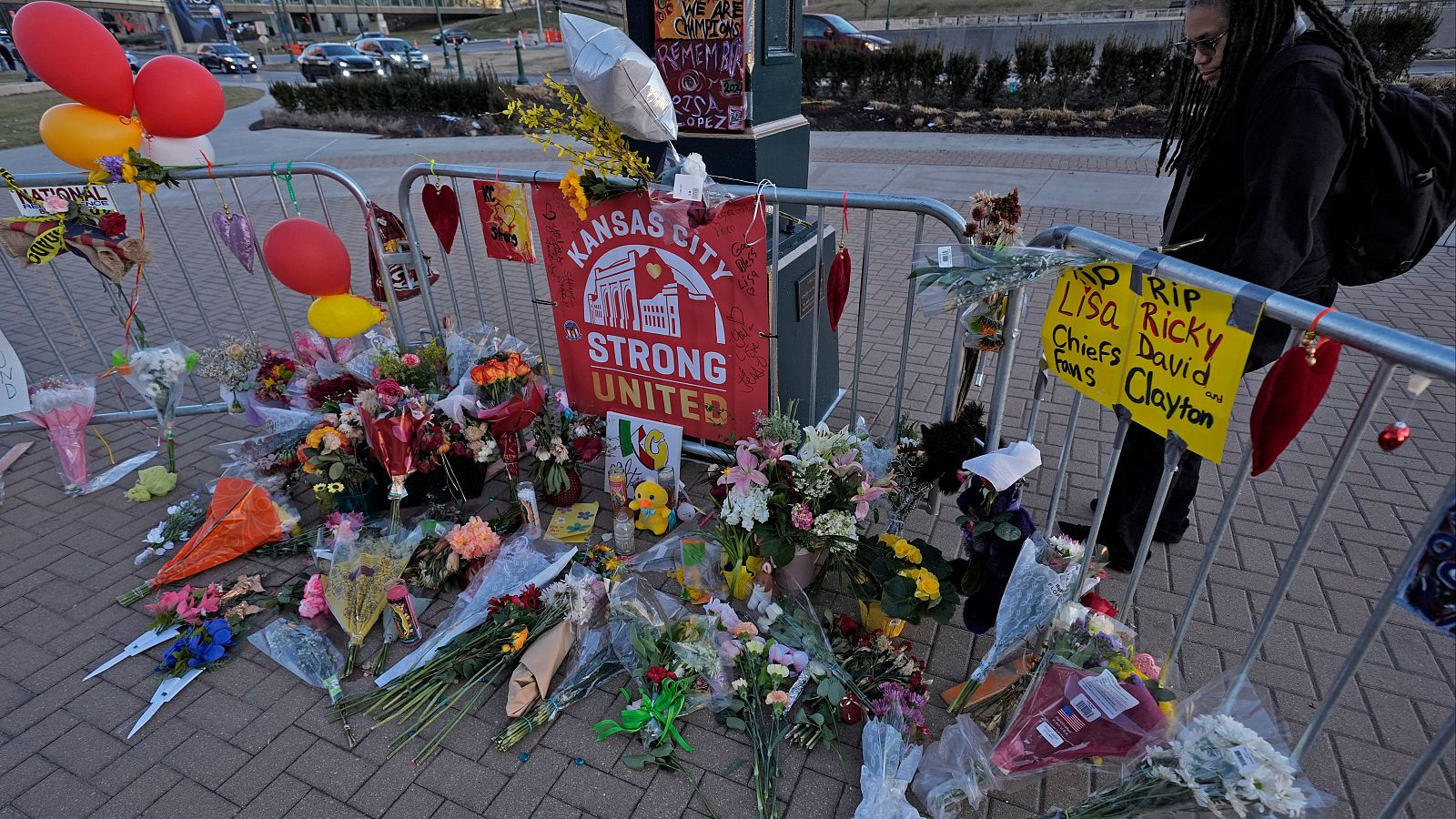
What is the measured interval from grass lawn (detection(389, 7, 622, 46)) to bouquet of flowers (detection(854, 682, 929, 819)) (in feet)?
198

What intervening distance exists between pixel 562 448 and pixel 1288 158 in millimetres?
3103

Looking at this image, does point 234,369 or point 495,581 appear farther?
point 234,369

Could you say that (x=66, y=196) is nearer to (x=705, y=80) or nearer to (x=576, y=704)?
(x=705, y=80)

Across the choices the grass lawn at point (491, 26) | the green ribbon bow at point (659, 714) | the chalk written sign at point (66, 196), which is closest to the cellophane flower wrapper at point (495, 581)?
the green ribbon bow at point (659, 714)

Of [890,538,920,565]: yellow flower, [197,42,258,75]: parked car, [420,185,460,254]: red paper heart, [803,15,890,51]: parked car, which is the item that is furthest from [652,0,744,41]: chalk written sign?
[197,42,258,75]: parked car

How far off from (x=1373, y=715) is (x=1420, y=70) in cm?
2109

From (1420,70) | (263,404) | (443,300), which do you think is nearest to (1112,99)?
(1420,70)

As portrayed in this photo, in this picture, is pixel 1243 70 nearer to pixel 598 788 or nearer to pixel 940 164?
pixel 598 788

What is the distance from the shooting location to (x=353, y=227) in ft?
29.9

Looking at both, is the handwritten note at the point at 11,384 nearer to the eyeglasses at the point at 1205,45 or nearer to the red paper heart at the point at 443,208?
the red paper heart at the point at 443,208

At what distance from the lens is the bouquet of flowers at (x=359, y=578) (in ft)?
9.50

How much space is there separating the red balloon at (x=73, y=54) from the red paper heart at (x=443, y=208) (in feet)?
5.04

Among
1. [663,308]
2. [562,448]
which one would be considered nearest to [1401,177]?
[663,308]

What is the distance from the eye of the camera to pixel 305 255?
367 cm
